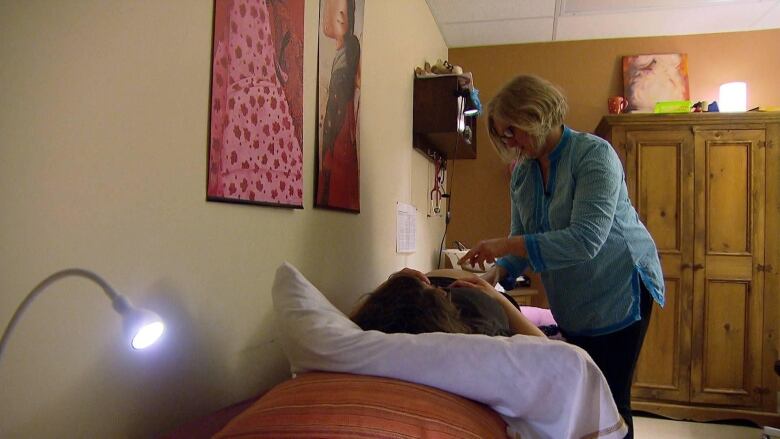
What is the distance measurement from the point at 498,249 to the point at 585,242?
0.75 feet

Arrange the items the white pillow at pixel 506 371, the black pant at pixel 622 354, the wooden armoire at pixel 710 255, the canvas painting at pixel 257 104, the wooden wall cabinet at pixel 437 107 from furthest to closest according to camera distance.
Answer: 1. the wooden armoire at pixel 710 255
2. the wooden wall cabinet at pixel 437 107
3. the black pant at pixel 622 354
4. the canvas painting at pixel 257 104
5. the white pillow at pixel 506 371

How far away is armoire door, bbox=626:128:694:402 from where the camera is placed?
2920mm

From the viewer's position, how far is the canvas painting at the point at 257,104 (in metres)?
0.97

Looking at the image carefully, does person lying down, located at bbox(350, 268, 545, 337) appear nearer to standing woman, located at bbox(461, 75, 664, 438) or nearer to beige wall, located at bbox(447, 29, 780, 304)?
standing woman, located at bbox(461, 75, 664, 438)

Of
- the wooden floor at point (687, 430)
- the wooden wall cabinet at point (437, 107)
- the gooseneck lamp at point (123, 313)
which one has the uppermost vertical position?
the wooden wall cabinet at point (437, 107)

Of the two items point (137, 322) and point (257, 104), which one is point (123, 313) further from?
point (257, 104)

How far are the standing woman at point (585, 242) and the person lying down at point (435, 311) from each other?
23cm

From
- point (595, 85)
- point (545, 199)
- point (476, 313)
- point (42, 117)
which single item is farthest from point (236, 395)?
point (595, 85)

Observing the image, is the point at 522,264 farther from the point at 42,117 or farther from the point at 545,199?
the point at 42,117

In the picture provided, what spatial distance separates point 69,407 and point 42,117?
15.2 inches

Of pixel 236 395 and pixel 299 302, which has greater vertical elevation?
pixel 299 302

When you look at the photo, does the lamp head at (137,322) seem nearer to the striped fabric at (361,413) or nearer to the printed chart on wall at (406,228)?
the striped fabric at (361,413)

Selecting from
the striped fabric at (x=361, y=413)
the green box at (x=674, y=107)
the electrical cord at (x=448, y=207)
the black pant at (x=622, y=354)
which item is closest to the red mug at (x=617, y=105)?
the green box at (x=674, y=107)

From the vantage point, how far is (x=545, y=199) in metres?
1.59
